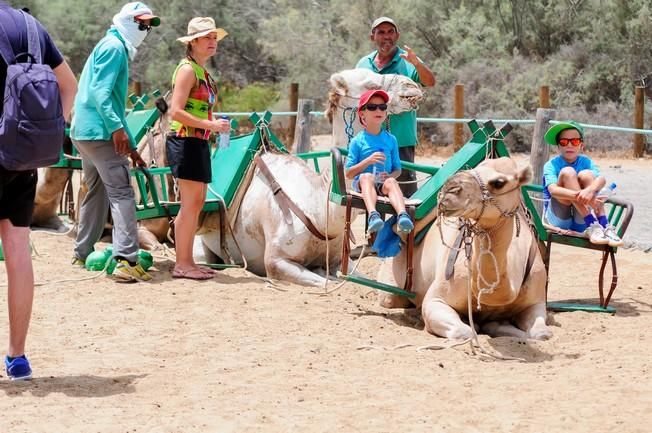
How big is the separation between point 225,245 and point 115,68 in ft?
5.57

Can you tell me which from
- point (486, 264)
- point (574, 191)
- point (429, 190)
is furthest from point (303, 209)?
point (486, 264)

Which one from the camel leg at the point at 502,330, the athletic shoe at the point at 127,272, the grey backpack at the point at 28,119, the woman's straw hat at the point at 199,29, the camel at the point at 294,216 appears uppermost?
the woman's straw hat at the point at 199,29

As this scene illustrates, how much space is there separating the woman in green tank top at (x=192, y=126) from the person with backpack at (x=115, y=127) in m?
0.32

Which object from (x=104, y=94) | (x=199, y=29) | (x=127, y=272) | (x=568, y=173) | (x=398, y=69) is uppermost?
(x=199, y=29)

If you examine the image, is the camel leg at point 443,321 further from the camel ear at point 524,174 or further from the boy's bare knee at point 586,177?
the boy's bare knee at point 586,177

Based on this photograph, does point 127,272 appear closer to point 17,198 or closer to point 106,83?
point 106,83

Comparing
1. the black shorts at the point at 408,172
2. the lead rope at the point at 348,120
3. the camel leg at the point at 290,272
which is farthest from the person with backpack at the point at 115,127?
the black shorts at the point at 408,172

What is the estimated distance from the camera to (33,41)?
4855 millimetres

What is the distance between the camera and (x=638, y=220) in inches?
447

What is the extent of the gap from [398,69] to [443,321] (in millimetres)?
2860

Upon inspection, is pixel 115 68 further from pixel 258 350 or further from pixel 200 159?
pixel 258 350

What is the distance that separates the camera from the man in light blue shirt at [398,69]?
833 cm

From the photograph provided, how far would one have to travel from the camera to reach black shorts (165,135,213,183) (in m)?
7.54

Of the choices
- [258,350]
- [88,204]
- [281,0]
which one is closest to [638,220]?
[88,204]
